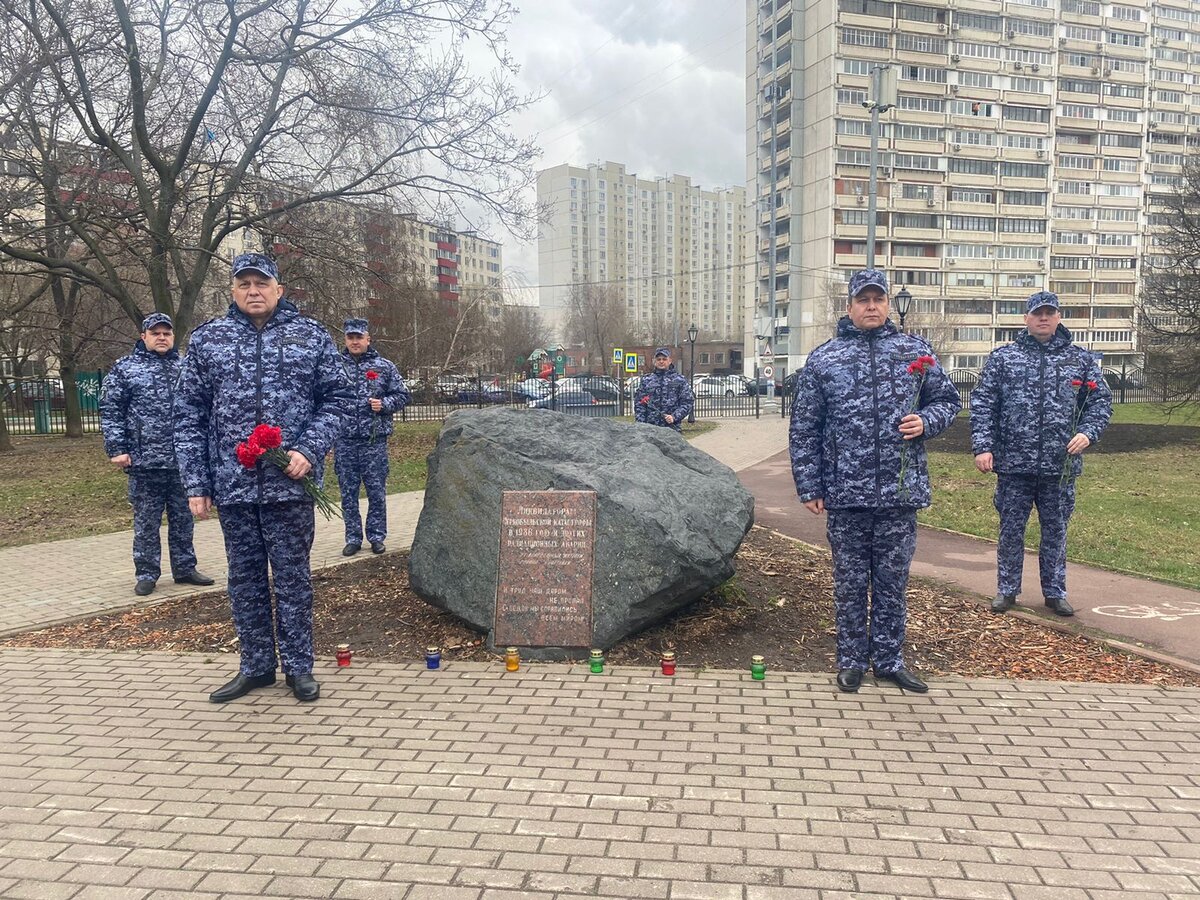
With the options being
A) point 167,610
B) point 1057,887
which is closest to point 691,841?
point 1057,887

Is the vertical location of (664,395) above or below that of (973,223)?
below

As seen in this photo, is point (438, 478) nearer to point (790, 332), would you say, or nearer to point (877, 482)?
point (877, 482)

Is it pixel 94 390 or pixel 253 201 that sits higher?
pixel 253 201

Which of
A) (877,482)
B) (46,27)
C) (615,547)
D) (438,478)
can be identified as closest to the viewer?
(877,482)

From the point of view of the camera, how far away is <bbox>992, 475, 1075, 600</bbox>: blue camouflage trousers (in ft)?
18.1

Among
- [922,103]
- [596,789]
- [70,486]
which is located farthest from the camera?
[922,103]

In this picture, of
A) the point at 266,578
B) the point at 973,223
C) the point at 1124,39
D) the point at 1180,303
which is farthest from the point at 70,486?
the point at 1124,39

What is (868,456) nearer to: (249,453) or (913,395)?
(913,395)

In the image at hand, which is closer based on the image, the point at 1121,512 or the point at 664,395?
the point at 1121,512

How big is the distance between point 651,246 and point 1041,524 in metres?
105

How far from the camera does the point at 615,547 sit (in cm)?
488

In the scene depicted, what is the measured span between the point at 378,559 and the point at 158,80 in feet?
32.7

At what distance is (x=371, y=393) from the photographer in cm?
743

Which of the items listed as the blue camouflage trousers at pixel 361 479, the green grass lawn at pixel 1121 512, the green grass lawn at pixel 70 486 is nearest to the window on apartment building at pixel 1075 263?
the green grass lawn at pixel 1121 512
